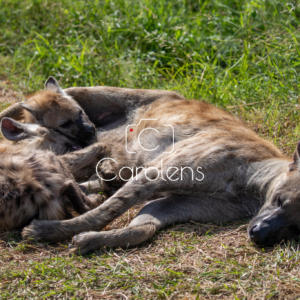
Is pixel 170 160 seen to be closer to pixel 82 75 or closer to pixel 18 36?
pixel 82 75

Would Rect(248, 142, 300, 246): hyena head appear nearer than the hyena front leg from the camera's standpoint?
Yes

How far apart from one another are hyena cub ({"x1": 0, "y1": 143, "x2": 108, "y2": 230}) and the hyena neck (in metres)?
1.16

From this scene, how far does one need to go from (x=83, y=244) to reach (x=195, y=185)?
85 centimetres

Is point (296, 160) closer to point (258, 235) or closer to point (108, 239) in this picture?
point (258, 235)

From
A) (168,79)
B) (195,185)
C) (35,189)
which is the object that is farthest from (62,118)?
(168,79)

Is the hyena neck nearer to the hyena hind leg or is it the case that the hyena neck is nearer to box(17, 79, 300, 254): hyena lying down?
box(17, 79, 300, 254): hyena lying down

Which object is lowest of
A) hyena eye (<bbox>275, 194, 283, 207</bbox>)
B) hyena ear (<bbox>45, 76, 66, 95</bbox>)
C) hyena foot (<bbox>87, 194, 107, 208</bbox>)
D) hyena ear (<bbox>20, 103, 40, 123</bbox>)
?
hyena foot (<bbox>87, 194, 107, 208</bbox>)

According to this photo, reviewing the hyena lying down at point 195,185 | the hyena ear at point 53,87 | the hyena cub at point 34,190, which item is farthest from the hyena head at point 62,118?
the hyena cub at point 34,190

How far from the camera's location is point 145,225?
8.71 feet

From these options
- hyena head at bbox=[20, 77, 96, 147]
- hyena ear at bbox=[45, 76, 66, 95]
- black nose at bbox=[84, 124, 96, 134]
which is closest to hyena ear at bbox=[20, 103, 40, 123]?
hyena head at bbox=[20, 77, 96, 147]

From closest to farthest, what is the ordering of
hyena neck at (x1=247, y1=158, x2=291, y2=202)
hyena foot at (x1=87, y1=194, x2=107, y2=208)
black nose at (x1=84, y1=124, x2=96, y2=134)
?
hyena neck at (x1=247, y1=158, x2=291, y2=202) → hyena foot at (x1=87, y1=194, x2=107, y2=208) → black nose at (x1=84, y1=124, x2=96, y2=134)

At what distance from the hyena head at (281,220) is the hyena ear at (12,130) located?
6.58 ft

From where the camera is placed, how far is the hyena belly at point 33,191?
2.69 meters

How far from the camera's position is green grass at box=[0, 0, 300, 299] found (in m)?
2.19
